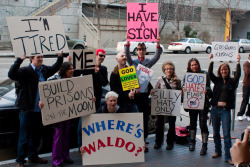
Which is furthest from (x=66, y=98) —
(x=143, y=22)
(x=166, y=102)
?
(x=143, y=22)

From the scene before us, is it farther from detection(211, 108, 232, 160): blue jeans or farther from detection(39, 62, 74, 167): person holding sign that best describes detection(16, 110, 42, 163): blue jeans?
detection(211, 108, 232, 160): blue jeans

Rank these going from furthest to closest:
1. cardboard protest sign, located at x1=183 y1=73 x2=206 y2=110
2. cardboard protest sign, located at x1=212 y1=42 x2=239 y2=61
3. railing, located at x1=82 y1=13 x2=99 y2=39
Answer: railing, located at x1=82 y1=13 x2=99 y2=39
cardboard protest sign, located at x1=212 y1=42 x2=239 y2=61
cardboard protest sign, located at x1=183 y1=73 x2=206 y2=110

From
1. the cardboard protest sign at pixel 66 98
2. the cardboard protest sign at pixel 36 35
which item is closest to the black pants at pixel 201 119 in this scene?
the cardboard protest sign at pixel 66 98

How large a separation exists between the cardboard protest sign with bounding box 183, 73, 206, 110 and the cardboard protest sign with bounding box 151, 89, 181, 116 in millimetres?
185

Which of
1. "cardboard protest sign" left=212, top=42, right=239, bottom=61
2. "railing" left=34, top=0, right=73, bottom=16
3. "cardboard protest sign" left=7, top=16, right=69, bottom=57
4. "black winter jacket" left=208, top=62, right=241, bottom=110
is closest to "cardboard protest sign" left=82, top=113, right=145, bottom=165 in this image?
"cardboard protest sign" left=7, top=16, right=69, bottom=57

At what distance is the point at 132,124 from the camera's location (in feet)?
17.0

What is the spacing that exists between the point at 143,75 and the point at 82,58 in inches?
45.8

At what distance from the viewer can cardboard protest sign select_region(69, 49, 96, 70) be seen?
547 centimetres

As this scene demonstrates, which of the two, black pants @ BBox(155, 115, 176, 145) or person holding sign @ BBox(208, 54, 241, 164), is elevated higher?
person holding sign @ BBox(208, 54, 241, 164)

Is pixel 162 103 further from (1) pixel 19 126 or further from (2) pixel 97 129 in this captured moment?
(1) pixel 19 126

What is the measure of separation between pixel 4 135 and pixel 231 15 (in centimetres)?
3773

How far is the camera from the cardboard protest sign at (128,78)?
5637mm

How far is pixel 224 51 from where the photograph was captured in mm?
6508

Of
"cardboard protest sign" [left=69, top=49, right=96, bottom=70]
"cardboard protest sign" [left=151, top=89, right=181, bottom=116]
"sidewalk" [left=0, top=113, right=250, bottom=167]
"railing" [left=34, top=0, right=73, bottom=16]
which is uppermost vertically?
"railing" [left=34, top=0, right=73, bottom=16]
